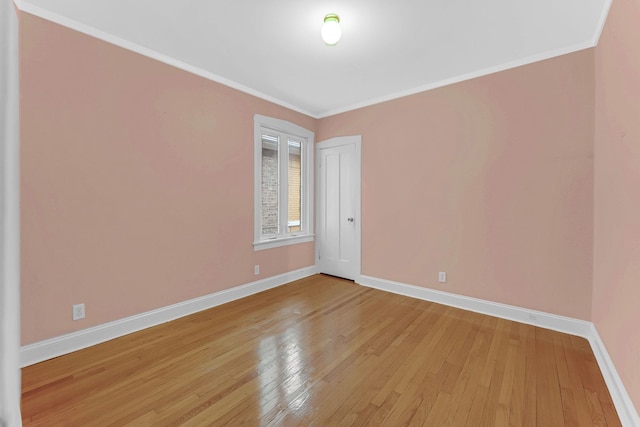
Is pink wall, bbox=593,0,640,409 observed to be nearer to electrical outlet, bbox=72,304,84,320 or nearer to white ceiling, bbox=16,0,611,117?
white ceiling, bbox=16,0,611,117

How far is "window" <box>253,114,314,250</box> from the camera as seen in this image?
382cm

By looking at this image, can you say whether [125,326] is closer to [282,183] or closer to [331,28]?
[282,183]

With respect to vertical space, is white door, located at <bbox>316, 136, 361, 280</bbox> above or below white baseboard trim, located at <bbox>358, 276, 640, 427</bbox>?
above

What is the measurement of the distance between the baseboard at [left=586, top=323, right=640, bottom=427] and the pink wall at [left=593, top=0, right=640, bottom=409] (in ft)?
0.18

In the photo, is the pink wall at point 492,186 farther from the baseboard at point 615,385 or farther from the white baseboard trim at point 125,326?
the white baseboard trim at point 125,326

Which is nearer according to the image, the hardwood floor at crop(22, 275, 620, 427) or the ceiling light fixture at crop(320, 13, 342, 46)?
the hardwood floor at crop(22, 275, 620, 427)

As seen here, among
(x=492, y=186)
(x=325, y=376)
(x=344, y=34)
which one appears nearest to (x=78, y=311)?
(x=325, y=376)

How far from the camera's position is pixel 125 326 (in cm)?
261

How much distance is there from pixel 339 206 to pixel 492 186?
2110 mm

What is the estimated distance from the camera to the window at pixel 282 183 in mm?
3822

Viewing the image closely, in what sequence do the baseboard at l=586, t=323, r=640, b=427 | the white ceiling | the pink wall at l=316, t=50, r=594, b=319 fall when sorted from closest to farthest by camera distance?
the baseboard at l=586, t=323, r=640, b=427 < the white ceiling < the pink wall at l=316, t=50, r=594, b=319

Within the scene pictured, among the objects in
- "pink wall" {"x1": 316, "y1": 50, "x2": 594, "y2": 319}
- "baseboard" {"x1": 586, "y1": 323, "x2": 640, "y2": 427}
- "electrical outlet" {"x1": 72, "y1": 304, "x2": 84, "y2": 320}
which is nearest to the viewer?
"baseboard" {"x1": 586, "y1": 323, "x2": 640, "y2": 427}

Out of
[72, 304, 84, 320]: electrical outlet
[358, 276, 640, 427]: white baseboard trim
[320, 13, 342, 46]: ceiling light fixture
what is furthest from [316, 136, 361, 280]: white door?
[72, 304, 84, 320]: electrical outlet

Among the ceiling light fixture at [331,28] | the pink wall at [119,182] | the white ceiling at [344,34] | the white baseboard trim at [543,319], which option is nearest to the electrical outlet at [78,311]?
the pink wall at [119,182]
